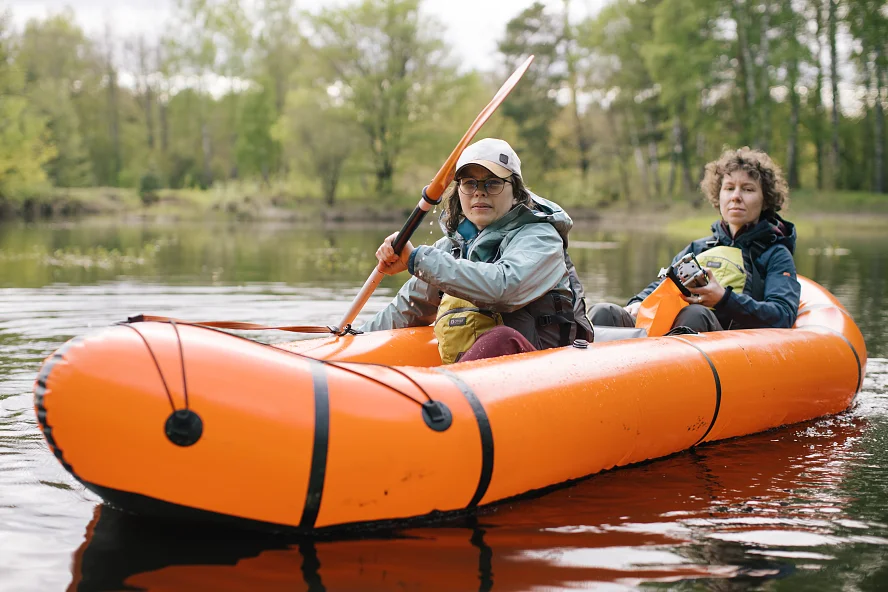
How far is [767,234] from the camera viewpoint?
16.6 ft

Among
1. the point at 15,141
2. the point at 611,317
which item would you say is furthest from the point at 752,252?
Result: the point at 15,141

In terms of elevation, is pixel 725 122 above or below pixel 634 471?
above

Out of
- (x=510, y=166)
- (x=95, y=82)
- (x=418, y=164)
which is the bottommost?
(x=510, y=166)

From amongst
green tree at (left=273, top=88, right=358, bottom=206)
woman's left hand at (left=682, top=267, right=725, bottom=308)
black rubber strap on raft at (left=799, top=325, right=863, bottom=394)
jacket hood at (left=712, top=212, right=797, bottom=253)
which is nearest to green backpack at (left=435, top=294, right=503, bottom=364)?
woman's left hand at (left=682, top=267, right=725, bottom=308)

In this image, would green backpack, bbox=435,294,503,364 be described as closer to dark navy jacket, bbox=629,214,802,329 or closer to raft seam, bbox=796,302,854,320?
dark navy jacket, bbox=629,214,802,329

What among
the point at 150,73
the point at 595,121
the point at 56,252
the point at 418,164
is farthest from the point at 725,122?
the point at 150,73

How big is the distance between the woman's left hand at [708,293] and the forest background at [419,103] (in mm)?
21972

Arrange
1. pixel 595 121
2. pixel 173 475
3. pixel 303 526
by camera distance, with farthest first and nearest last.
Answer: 1. pixel 595 121
2. pixel 303 526
3. pixel 173 475

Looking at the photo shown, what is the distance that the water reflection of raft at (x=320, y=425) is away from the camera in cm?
263

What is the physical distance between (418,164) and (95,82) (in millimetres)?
17198

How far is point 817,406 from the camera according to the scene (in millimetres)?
4762

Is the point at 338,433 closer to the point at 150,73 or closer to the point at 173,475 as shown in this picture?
the point at 173,475

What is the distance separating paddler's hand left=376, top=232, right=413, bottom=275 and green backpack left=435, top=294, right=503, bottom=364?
0.93ft

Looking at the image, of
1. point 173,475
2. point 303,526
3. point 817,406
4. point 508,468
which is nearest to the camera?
point 173,475
